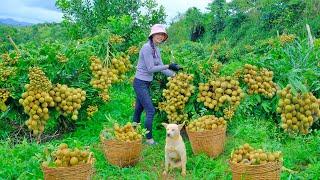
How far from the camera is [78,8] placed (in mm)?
18375

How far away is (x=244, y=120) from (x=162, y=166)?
5.56 feet

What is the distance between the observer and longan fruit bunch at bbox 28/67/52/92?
7.29 meters

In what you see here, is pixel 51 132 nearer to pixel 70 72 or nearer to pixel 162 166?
pixel 70 72

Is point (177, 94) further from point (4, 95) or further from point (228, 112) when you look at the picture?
point (4, 95)

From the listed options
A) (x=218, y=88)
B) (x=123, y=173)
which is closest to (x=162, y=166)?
(x=123, y=173)

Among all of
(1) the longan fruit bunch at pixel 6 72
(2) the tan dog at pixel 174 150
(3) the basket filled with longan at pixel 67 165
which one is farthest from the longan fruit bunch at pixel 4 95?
(2) the tan dog at pixel 174 150

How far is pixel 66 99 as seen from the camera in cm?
767

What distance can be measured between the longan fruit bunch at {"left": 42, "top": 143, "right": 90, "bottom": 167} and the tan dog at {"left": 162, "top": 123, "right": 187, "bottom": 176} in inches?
47.4

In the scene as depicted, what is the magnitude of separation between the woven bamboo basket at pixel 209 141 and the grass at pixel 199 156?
106 mm

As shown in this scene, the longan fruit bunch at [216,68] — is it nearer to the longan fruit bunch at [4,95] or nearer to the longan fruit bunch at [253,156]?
the longan fruit bunch at [253,156]

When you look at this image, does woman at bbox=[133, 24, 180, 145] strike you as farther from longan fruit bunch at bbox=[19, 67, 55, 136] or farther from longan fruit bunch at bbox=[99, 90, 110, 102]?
longan fruit bunch at bbox=[19, 67, 55, 136]

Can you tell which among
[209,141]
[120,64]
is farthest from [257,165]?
[120,64]

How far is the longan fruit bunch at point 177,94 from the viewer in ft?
24.8

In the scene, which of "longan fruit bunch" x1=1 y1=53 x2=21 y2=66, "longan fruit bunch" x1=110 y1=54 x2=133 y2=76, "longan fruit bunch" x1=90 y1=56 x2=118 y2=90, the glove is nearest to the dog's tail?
the glove
